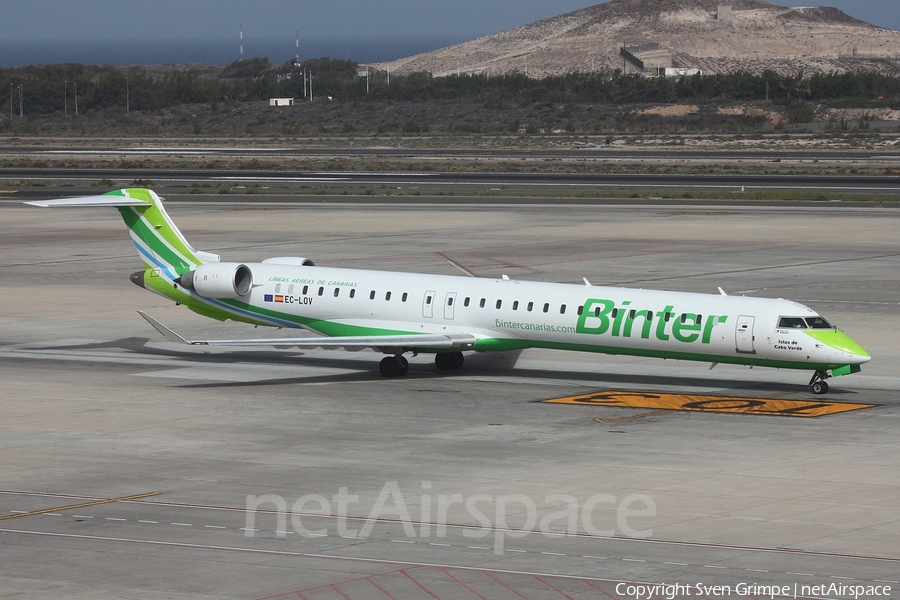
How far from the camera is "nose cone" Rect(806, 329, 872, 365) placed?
1329 inches

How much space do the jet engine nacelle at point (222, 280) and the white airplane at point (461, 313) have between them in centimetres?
3

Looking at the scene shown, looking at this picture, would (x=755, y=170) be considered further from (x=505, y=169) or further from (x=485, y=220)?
(x=485, y=220)

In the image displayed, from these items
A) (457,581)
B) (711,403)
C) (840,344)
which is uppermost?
(840,344)

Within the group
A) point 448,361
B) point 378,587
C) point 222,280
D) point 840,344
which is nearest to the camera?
point 378,587

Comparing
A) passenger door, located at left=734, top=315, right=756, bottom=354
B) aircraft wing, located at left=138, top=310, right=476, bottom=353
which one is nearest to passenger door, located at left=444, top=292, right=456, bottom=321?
aircraft wing, located at left=138, top=310, right=476, bottom=353

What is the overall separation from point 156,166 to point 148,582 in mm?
108683

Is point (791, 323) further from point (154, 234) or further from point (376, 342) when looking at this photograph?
point (154, 234)

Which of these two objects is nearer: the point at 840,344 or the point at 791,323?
the point at 840,344

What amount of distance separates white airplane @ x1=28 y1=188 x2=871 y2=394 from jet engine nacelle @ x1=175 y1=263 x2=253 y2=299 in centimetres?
3

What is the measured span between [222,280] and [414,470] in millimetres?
14426

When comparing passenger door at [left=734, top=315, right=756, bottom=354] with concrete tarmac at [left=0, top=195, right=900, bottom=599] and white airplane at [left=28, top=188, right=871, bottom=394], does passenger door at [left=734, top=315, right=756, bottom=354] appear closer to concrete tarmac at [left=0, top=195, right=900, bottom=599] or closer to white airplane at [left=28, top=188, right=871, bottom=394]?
white airplane at [left=28, top=188, right=871, bottom=394]

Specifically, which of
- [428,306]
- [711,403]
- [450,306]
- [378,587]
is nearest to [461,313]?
[450,306]

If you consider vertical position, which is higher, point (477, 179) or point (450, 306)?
point (477, 179)

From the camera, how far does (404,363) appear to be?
38.4 metres
